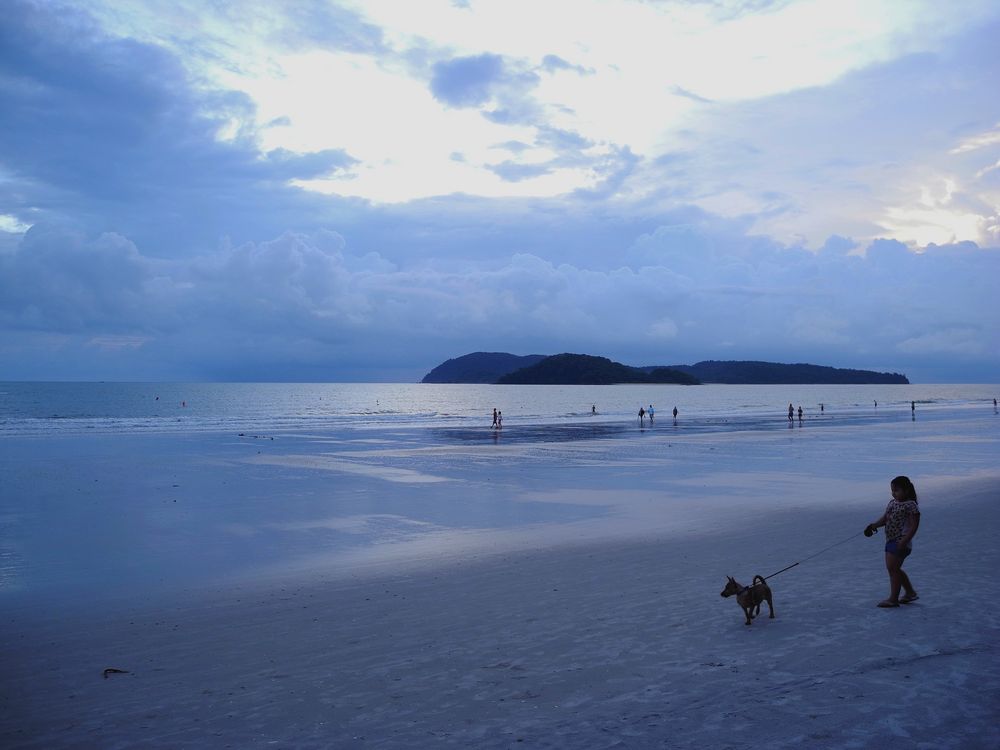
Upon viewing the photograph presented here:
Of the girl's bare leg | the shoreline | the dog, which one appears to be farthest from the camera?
the girl's bare leg

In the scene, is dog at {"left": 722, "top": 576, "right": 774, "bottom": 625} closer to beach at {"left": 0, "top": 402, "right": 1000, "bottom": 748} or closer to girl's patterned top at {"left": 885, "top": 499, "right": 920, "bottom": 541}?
beach at {"left": 0, "top": 402, "right": 1000, "bottom": 748}

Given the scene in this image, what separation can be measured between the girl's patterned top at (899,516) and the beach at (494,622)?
37.8 inches

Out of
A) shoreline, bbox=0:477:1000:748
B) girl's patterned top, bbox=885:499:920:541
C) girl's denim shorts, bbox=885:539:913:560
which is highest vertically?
girl's patterned top, bbox=885:499:920:541

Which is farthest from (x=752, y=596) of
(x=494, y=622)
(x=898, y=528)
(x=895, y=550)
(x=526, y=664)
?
(x=494, y=622)

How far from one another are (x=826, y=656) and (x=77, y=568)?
483 inches

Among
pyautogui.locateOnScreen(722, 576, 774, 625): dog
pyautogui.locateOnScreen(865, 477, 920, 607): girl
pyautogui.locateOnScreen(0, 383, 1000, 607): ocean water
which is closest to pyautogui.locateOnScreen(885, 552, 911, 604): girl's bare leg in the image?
pyautogui.locateOnScreen(865, 477, 920, 607): girl

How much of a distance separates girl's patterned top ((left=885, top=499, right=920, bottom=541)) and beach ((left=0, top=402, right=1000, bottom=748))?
37.8 inches

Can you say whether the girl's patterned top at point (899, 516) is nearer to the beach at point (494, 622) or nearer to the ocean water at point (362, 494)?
the beach at point (494, 622)

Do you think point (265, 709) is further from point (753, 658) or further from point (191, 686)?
point (753, 658)

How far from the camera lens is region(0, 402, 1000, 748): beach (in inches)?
247

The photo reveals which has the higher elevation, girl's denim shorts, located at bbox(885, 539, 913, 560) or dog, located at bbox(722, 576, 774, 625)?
girl's denim shorts, located at bbox(885, 539, 913, 560)

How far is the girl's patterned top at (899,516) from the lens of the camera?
916 cm

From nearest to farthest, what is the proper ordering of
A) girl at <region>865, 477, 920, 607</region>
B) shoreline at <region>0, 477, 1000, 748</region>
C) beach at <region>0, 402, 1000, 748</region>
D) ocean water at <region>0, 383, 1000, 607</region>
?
1. shoreline at <region>0, 477, 1000, 748</region>
2. beach at <region>0, 402, 1000, 748</region>
3. girl at <region>865, 477, 920, 607</region>
4. ocean water at <region>0, 383, 1000, 607</region>

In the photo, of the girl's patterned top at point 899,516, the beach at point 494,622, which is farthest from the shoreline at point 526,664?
the girl's patterned top at point 899,516
